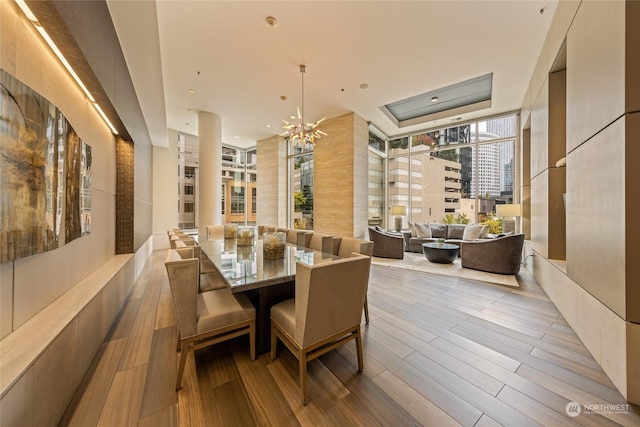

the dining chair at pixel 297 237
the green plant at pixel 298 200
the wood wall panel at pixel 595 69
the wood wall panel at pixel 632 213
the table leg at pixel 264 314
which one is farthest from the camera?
the green plant at pixel 298 200

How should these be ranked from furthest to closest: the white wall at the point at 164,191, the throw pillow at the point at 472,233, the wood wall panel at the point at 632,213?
the white wall at the point at 164,191, the throw pillow at the point at 472,233, the wood wall panel at the point at 632,213

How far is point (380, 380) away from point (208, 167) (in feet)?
19.6

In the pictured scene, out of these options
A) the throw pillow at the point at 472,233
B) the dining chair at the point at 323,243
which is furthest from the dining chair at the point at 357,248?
the throw pillow at the point at 472,233

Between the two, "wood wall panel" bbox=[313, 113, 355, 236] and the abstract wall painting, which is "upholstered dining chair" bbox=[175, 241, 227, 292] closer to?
the abstract wall painting

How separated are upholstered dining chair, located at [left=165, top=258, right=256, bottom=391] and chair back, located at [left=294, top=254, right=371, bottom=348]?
54cm

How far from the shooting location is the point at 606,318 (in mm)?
1769

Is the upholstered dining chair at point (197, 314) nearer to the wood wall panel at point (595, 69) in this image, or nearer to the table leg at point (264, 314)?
the table leg at point (264, 314)

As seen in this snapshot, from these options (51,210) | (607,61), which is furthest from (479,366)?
→ (51,210)

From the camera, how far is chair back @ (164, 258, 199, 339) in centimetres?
154

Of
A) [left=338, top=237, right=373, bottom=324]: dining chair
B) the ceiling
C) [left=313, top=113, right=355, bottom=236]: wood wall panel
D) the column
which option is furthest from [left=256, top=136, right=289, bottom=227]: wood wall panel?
[left=338, top=237, right=373, bottom=324]: dining chair

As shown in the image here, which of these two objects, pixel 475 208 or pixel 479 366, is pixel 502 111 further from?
pixel 479 366

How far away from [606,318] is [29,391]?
3.66 metres

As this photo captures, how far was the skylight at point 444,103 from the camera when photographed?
16.4 feet

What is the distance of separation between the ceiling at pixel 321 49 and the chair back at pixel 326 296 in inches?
116
